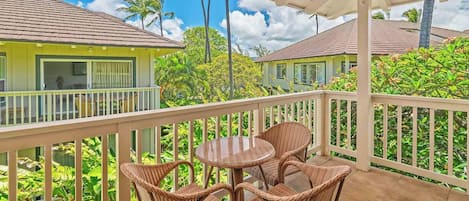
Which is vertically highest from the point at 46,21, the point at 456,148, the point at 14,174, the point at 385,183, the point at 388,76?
the point at 46,21

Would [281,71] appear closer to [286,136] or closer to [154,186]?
[286,136]

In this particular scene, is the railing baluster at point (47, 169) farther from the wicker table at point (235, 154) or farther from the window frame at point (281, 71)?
the window frame at point (281, 71)

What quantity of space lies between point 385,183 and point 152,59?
7014 millimetres

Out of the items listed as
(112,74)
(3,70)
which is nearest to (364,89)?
(112,74)

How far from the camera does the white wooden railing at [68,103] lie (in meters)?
6.38

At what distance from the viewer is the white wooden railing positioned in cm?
638

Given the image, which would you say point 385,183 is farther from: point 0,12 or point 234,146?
point 0,12

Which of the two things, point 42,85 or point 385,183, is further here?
point 42,85

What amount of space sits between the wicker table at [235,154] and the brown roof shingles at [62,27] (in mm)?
5871

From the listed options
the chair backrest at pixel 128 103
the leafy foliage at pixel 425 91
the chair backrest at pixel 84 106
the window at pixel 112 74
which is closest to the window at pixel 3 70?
the chair backrest at pixel 84 106

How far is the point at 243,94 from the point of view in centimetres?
1256

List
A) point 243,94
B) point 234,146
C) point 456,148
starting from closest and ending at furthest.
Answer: point 234,146, point 456,148, point 243,94

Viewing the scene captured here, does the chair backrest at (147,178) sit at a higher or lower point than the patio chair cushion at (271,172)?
higher

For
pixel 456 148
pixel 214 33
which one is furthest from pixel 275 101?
pixel 214 33
